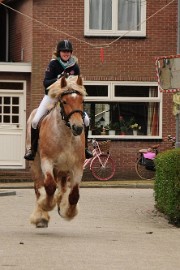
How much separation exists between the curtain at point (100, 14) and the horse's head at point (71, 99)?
19.6 m

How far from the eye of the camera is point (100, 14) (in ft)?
115

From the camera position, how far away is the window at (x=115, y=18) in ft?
→ 115

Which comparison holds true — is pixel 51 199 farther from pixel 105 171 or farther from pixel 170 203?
pixel 105 171

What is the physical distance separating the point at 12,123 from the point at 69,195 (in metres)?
19.9

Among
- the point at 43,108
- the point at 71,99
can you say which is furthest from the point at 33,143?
the point at 71,99

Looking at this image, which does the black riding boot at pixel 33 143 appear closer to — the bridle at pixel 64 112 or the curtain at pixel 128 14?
the bridle at pixel 64 112

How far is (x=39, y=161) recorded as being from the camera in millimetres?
17062

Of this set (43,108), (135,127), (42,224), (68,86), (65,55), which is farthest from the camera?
(135,127)

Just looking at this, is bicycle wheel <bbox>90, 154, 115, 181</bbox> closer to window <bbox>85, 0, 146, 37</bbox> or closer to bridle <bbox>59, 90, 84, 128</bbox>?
window <bbox>85, 0, 146, 37</bbox>

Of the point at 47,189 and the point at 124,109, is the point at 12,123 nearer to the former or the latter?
the point at 124,109

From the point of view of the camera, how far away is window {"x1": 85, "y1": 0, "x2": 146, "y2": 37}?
34938 millimetres

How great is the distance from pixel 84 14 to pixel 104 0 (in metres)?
0.84

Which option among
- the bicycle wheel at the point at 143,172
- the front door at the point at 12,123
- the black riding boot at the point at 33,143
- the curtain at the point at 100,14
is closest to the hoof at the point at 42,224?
the black riding boot at the point at 33,143

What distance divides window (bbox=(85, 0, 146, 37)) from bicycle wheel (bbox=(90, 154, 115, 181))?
4.07m
